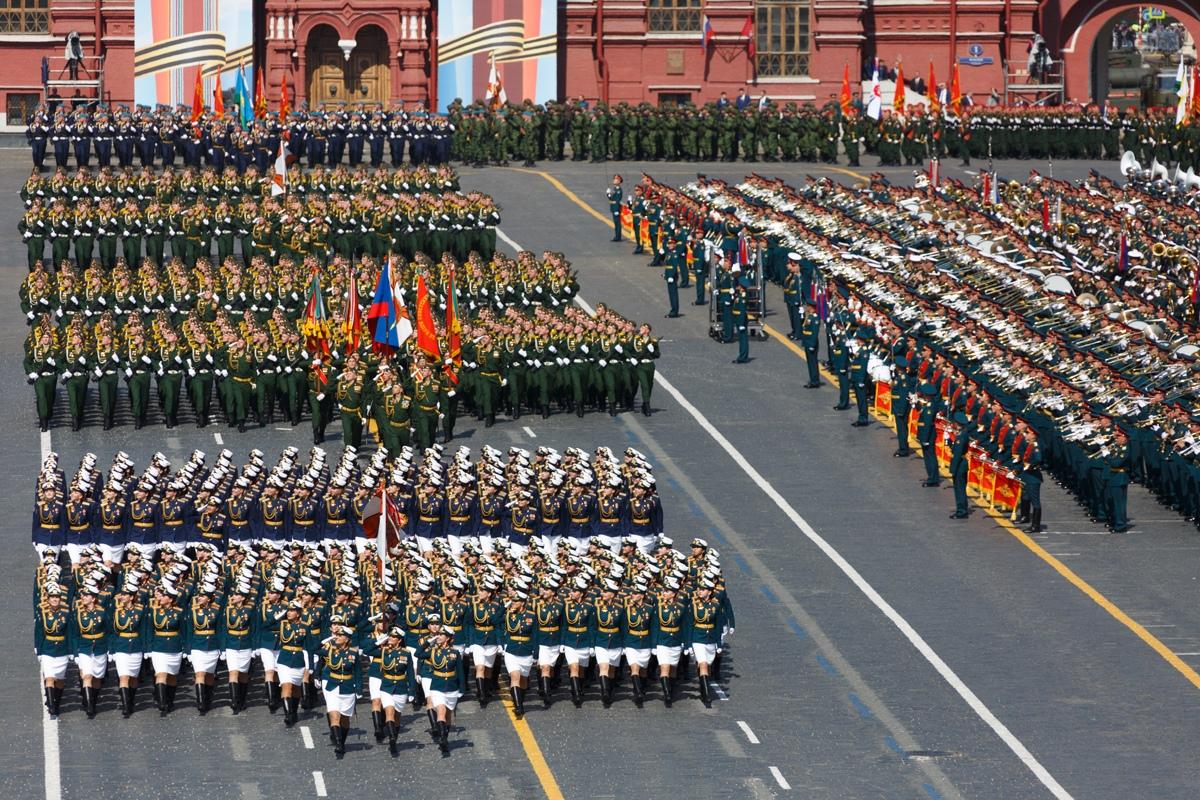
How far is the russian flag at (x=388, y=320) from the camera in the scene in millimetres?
40844

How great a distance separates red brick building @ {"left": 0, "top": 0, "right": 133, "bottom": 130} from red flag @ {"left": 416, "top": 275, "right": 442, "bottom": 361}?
37.4 meters

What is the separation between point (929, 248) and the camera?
50438 millimetres

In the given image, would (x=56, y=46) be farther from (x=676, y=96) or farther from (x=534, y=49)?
(x=676, y=96)

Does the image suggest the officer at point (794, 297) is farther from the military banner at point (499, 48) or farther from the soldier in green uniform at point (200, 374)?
the military banner at point (499, 48)

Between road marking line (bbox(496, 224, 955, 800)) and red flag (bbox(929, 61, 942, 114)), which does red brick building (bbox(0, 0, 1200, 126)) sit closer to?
red flag (bbox(929, 61, 942, 114))

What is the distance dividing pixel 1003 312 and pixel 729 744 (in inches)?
713

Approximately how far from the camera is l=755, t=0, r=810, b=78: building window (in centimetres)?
7838

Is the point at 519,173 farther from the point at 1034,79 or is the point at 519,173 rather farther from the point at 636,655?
the point at 636,655

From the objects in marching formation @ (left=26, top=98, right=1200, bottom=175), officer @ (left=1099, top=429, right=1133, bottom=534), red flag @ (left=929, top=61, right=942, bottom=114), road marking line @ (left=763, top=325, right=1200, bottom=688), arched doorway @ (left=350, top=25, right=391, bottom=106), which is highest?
arched doorway @ (left=350, top=25, right=391, bottom=106)

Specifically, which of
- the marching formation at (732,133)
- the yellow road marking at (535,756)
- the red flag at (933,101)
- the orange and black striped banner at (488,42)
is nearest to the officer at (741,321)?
the yellow road marking at (535,756)

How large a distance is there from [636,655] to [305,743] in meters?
3.70

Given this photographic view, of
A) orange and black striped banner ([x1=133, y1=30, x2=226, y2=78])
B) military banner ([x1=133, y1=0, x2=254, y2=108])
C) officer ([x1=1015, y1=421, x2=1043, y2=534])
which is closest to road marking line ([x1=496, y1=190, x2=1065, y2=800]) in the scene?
officer ([x1=1015, y1=421, x2=1043, y2=534])

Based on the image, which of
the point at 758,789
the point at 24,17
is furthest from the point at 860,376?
the point at 24,17

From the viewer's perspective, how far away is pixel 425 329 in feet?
134
